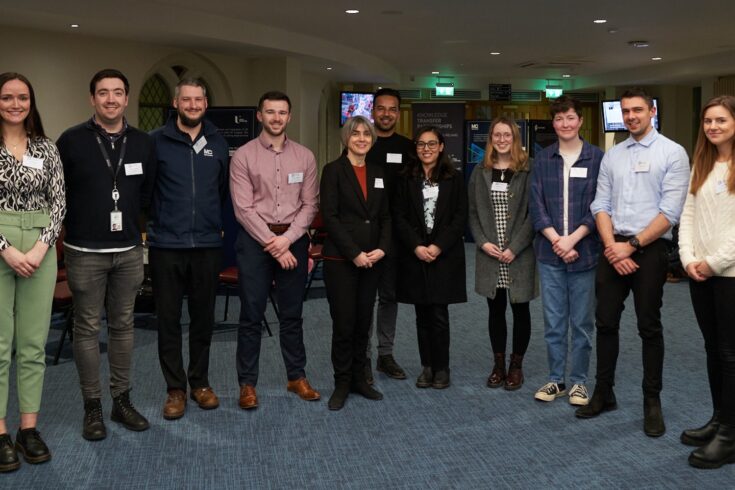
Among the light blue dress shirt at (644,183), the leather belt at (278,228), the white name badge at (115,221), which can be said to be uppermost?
the light blue dress shirt at (644,183)

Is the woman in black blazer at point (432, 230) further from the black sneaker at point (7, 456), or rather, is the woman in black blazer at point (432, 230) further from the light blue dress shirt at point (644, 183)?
the black sneaker at point (7, 456)

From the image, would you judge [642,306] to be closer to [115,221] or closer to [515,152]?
[515,152]

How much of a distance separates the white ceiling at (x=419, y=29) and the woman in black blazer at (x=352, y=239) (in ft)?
16.6

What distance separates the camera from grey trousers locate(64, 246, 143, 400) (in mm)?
3541

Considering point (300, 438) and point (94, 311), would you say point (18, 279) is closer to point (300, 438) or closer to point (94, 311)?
point (94, 311)

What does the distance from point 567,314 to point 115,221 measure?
91.8 inches

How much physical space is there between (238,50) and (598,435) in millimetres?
8666

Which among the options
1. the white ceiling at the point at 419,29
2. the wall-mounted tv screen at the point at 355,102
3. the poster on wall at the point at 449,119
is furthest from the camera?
the wall-mounted tv screen at the point at 355,102

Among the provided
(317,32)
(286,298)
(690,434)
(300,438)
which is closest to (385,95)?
(286,298)

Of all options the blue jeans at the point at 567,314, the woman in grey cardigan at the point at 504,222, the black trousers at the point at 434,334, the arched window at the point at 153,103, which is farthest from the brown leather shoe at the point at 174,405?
the arched window at the point at 153,103

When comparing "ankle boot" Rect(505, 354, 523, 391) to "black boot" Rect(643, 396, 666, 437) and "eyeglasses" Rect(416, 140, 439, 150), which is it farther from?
"eyeglasses" Rect(416, 140, 439, 150)

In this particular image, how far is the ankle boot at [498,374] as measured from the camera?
4.51 m

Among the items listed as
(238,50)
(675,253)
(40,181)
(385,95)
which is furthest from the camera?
(238,50)

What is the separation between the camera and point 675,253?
26.7 feet
